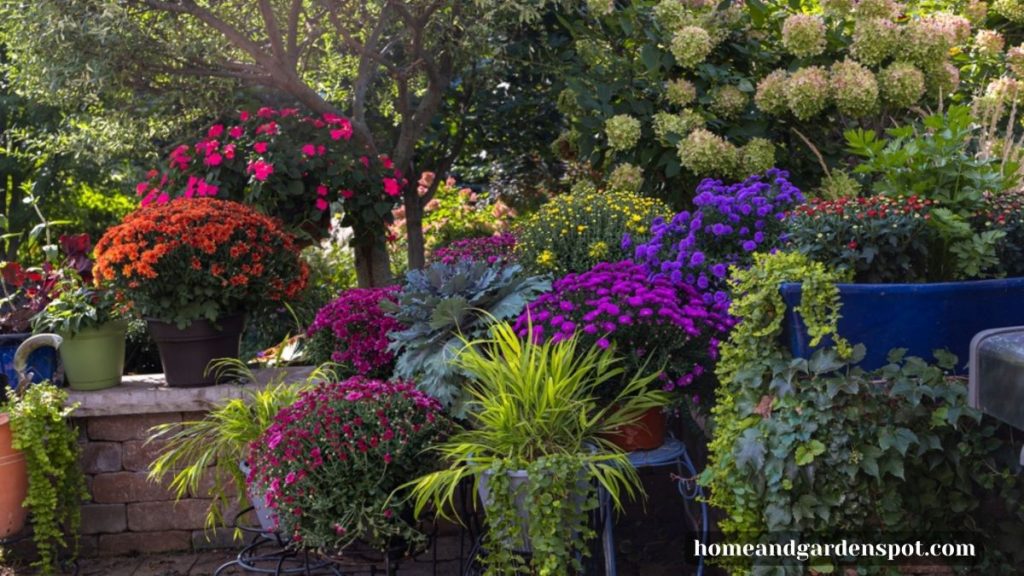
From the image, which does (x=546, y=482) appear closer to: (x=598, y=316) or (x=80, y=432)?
(x=598, y=316)

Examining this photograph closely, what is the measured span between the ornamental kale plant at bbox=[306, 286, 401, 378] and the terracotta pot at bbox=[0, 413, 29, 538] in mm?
1190

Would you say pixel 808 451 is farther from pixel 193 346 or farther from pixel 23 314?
pixel 23 314

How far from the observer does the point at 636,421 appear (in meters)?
3.24

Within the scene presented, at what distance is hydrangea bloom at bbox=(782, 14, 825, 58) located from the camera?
4.69 metres

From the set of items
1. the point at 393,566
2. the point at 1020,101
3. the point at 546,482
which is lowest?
the point at 393,566

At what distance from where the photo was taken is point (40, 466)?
3.88 metres

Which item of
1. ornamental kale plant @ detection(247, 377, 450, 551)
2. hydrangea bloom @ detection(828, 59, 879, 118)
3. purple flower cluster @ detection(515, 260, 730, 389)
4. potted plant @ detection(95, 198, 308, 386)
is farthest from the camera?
hydrangea bloom @ detection(828, 59, 879, 118)

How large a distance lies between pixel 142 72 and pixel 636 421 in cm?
311

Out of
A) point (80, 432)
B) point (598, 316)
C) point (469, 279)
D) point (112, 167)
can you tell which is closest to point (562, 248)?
point (469, 279)

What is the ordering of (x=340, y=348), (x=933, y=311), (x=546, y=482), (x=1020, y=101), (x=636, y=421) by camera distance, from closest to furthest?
1. (x=933, y=311)
2. (x=546, y=482)
3. (x=636, y=421)
4. (x=340, y=348)
5. (x=1020, y=101)

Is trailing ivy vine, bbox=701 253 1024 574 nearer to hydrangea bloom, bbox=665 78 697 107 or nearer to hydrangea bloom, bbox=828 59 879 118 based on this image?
hydrangea bloom, bbox=828 59 879 118

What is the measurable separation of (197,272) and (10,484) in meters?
1.05

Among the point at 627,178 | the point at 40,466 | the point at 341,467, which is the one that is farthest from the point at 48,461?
the point at 627,178

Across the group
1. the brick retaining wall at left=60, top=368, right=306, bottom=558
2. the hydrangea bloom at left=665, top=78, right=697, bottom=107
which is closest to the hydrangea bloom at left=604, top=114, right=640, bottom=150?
the hydrangea bloom at left=665, top=78, right=697, bottom=107
